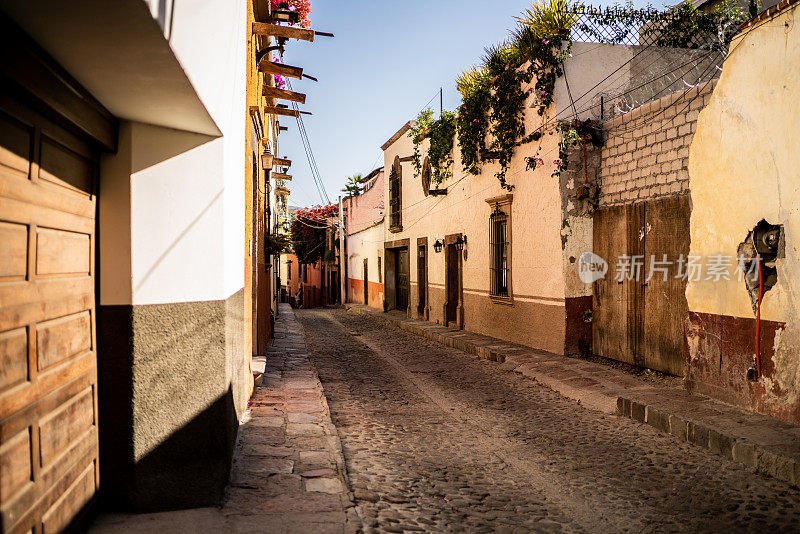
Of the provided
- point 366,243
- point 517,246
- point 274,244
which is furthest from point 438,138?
point 366,243

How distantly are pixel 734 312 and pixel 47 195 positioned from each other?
5.81m

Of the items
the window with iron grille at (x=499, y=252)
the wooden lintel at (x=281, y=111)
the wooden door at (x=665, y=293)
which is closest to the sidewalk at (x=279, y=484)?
the wooden door at (x=665, y=293)

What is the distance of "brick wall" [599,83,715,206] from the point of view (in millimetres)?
7172

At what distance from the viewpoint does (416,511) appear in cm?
356

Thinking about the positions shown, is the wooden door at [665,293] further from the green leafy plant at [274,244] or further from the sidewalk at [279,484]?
the green leafy plant at [274,244]

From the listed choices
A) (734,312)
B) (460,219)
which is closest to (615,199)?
(734,312)

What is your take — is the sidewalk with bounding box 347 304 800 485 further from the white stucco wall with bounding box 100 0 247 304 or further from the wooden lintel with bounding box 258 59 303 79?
the wooden lintel with bounding box 258 59 303 79

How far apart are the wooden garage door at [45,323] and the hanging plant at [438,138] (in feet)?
39.1

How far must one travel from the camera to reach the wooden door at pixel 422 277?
17.0 meters

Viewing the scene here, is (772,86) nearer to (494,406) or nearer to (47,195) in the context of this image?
(494,406)

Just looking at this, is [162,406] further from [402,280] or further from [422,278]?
[402,280]

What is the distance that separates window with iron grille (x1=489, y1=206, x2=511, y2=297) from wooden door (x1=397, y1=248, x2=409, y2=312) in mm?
7429

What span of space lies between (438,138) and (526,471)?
1167cm

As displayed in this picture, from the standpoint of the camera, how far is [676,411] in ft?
18.0
